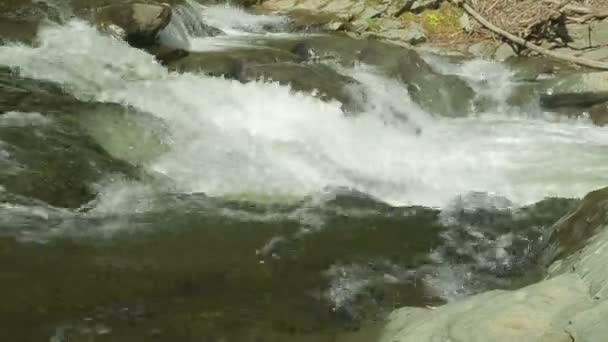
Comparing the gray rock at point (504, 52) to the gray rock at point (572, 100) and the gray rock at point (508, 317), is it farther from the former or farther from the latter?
the gray rock at point (508, 317)

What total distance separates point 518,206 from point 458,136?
2313 mm

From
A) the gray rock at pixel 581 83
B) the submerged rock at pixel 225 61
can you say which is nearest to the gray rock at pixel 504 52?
the gray rock at pixel 581 83

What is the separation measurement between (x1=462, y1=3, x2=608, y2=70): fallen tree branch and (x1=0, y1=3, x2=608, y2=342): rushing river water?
1.15 meters

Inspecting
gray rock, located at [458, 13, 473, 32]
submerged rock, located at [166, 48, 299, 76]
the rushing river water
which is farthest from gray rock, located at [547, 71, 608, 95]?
submerged rock, located at [166, 48, 299, 76]

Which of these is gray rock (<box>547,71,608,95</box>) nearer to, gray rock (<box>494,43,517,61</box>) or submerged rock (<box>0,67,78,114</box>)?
gray rock (<box>494,43,517,61</box>)

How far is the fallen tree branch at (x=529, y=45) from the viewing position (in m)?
11.7

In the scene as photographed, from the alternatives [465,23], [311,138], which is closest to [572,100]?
[465,23]

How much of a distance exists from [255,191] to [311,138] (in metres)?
1.74

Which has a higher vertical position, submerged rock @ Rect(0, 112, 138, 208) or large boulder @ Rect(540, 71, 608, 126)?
submerged rock @ Rect(0, 112, 138, 208)

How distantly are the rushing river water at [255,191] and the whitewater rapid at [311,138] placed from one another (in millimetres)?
29

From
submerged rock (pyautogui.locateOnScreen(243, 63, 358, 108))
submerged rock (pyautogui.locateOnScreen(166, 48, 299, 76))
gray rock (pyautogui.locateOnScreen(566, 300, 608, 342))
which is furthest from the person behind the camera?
Answer: submerged rock (pyautogui.locateOnScreen(166, 48, 299, 76))

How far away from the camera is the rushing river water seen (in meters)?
4.86

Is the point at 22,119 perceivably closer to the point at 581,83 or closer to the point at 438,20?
the point at 581,83

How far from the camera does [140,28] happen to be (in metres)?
10.1
